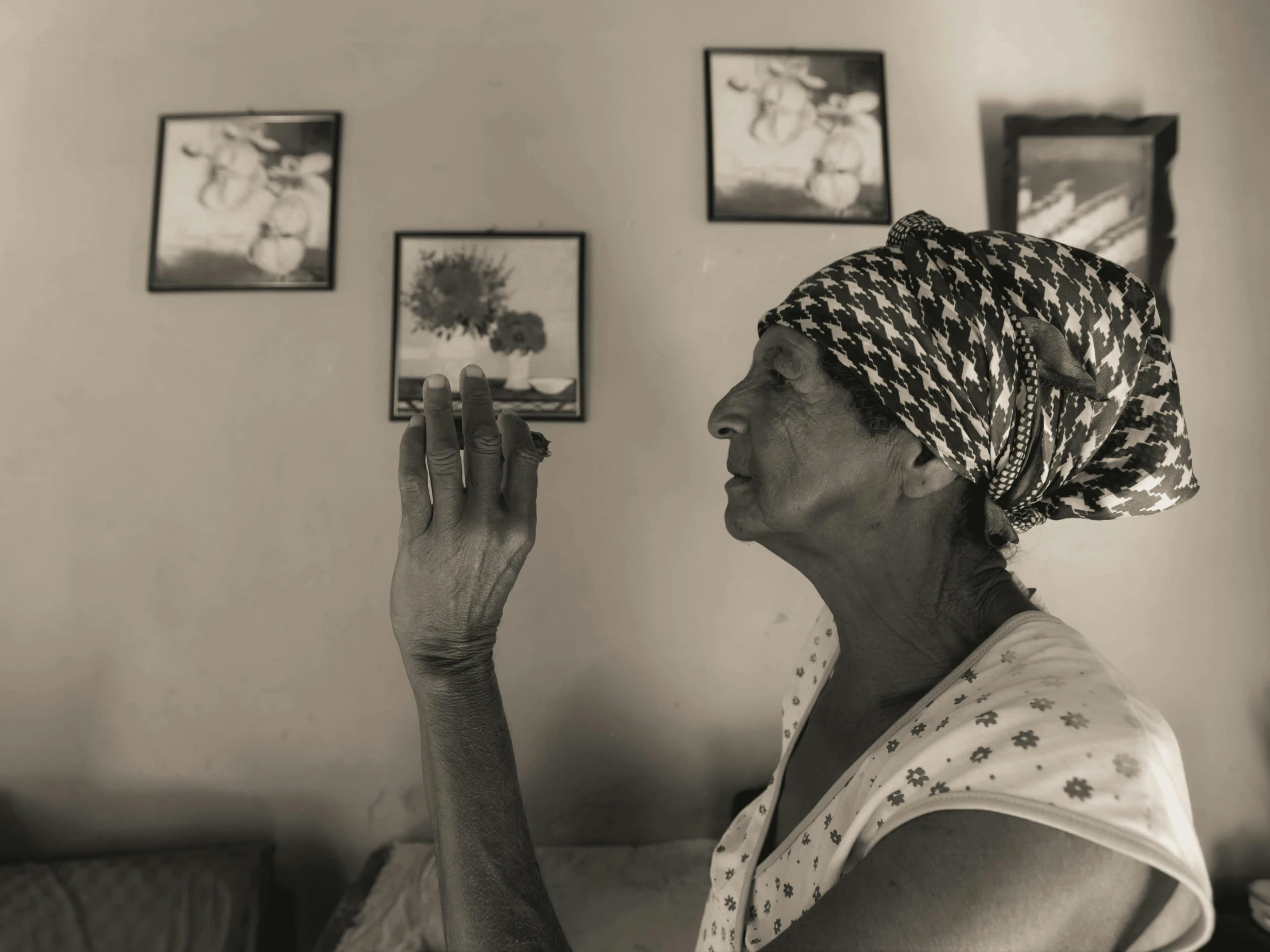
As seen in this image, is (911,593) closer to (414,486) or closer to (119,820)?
(414,486)

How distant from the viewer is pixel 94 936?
1.28 meters

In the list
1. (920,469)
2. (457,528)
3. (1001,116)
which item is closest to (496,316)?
(457,528)

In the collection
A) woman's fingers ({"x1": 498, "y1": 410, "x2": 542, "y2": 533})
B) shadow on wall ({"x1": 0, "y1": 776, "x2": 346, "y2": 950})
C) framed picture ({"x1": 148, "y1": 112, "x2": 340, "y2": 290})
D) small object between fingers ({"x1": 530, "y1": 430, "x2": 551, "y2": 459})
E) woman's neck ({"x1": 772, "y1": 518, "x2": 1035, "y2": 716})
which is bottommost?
shadow on wall ({"x1": 0, "y1": 776, "x2": 346, "y2": 950})

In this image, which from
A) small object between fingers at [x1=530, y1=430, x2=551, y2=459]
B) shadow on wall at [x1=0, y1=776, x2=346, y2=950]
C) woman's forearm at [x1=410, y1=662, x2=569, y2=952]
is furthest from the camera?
shadow on wall at [x1=0, y1=776, x2=346, y2=950]

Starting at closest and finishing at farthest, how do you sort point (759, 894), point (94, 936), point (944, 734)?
point (944, 734), point (759, 894), point (94, 936)

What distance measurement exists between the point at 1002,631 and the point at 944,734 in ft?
0.56

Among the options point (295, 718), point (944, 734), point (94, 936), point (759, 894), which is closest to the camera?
point (944, 734)

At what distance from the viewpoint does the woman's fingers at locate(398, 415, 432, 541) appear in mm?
830

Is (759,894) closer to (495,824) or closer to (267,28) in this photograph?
(495,824)

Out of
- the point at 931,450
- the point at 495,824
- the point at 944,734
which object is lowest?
the point at 495,824

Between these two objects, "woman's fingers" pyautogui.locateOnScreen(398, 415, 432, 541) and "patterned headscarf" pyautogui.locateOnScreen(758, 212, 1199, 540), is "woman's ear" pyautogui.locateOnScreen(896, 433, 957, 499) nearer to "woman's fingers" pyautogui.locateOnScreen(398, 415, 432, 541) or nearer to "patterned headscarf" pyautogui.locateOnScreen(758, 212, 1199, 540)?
"patterned headscarf" pyautogui.locateOnScreen(758, 212, 1199, 540)

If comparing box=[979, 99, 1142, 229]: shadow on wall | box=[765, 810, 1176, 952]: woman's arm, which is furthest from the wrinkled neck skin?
box=[979, 99, 1142, 229]: shadow on wall

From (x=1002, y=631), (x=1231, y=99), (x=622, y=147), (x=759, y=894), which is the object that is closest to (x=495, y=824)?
(x=759, y=894)

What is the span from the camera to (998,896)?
23.2 inches
